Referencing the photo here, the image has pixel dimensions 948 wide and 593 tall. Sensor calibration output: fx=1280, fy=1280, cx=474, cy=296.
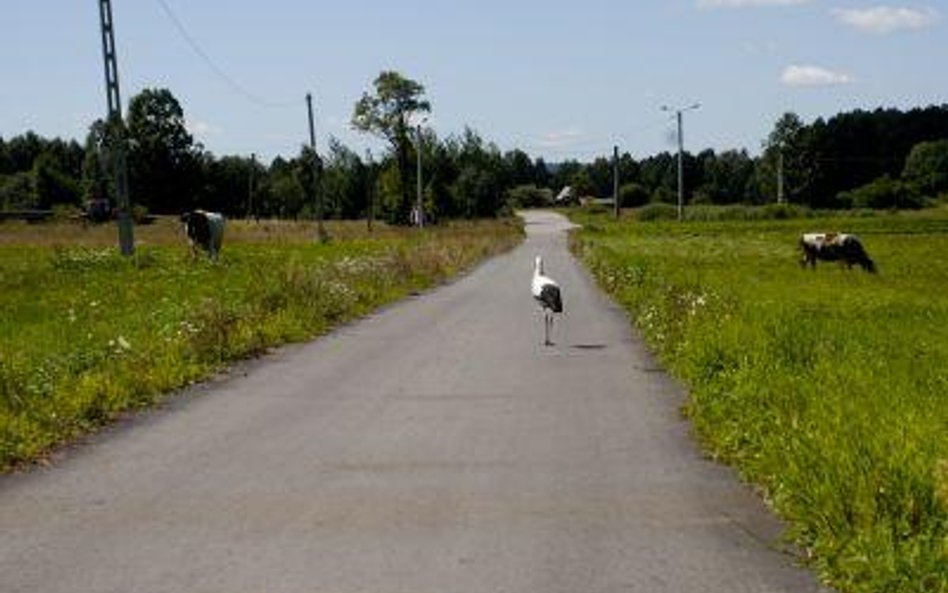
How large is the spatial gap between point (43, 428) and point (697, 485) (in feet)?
19.4

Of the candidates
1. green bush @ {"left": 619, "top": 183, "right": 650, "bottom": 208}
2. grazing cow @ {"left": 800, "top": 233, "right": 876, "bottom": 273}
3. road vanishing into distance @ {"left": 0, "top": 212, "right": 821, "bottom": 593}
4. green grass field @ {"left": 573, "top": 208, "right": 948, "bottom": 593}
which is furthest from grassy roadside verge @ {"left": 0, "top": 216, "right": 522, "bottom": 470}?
green bush @ {"left": 619, "top": 183, "right": 650, "bottom": 208}

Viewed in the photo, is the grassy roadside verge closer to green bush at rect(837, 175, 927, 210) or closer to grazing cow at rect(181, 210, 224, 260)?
grazing cow at rect(181, 210, 224, 260)

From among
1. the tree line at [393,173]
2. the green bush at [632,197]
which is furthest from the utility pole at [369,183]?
the green bush at [632,197]

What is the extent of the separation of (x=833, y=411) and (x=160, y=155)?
376 ft

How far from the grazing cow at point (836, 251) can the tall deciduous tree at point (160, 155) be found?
81260mm

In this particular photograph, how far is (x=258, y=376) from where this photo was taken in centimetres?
1577

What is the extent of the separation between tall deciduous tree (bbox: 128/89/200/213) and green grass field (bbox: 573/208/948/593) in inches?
3746

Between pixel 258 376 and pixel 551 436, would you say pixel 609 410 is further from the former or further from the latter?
pixel 258 376

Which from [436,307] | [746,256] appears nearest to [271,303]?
[436,307]

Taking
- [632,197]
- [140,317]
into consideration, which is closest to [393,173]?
[632,197]

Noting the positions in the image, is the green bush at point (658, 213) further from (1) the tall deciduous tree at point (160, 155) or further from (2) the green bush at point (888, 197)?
(1) the tall deciduous tree at point (160, 155)

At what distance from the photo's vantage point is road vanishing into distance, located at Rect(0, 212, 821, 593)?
23.0 ft

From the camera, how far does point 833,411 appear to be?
375 inches

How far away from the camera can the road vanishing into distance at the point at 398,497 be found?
23.0 ft
